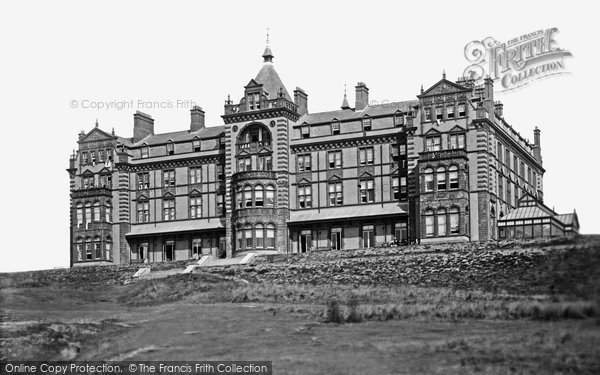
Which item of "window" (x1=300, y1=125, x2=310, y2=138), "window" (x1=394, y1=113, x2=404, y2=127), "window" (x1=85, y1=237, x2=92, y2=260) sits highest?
"window" (x1=394, y1=113, x2=404, y2=127)

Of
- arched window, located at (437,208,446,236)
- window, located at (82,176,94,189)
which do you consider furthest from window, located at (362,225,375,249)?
window, located at (82,176,94,189)

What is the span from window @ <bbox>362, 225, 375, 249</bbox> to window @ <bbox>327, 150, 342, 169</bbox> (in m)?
6.36

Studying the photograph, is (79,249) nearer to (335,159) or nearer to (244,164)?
(244,164)

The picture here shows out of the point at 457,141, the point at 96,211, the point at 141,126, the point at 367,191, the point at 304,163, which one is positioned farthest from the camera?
the point at 141,126

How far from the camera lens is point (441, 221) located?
3068 inches

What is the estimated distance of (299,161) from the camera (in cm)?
8850

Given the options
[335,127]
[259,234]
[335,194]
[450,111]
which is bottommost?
[259,234]

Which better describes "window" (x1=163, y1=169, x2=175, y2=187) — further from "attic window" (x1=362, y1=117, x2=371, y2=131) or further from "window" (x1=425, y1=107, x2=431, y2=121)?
"window" (x1=425, y1=107, x2=431, y2=121)

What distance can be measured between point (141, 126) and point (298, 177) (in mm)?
21004

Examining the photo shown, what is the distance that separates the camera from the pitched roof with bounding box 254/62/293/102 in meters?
89.5

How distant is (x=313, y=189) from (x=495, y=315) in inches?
1757

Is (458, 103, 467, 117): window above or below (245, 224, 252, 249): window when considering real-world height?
above

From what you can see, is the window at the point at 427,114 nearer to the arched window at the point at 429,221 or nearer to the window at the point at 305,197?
the arched window at the point at 429,221

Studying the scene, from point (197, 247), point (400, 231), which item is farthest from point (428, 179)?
point (197, 247)
